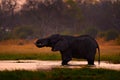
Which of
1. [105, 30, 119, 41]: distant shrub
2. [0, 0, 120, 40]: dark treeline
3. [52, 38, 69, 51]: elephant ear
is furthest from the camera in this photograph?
[0, 0, 120, 40]: dark treeline

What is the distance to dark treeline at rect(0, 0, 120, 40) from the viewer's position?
69.9 metres

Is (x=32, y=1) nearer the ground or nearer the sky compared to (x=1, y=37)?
nearer the sky

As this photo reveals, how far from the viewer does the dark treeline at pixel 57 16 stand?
69938 millimetres

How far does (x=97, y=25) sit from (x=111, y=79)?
61.7 metres

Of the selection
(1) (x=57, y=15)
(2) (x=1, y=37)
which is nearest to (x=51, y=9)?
(1) (x=57, y=15)

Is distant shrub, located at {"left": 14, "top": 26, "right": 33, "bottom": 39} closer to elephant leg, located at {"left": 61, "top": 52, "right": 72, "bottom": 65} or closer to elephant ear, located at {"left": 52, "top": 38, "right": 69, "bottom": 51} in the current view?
elephant ear, located at {"left": 52, "top": 38, "right": 69, "bottom": 51}

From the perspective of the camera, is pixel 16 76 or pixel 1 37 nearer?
pixel 16 76

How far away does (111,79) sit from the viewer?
1233 centimetres

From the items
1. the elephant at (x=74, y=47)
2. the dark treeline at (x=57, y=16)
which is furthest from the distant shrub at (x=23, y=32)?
the elephant at (x=74, y=47)

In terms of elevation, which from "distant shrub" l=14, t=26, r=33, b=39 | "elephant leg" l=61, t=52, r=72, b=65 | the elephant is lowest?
"elephant leg" l=61, t=52, r=72, b=65

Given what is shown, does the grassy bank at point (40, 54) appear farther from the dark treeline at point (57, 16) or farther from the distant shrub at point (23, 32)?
the dark treeline at point (57, 16)

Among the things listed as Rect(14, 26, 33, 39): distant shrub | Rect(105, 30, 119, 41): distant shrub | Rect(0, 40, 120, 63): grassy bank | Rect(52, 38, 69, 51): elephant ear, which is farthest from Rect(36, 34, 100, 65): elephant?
Rect(14, 26, 33, 39): distant shrub

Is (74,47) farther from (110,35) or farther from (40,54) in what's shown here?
(110,35)

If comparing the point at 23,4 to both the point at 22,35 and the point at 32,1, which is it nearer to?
the point at 32,1
